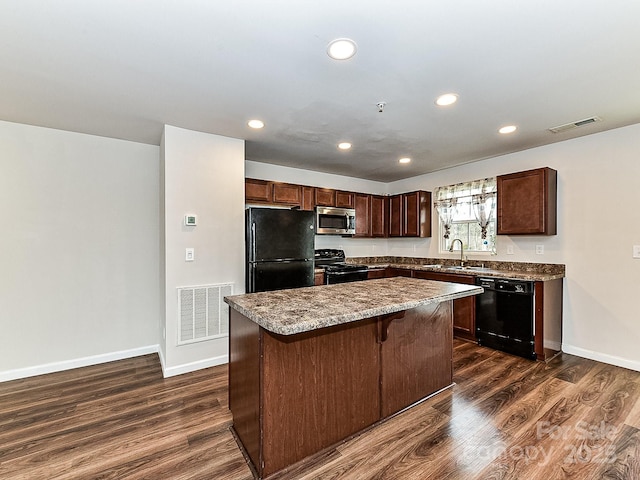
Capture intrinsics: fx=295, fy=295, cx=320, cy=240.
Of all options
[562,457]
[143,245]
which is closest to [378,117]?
[562,457]

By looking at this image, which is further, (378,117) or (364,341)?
(378,117)

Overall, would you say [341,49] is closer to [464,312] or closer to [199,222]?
[199,222]

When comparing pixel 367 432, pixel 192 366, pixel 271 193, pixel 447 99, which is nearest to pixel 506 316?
pixel 367 432

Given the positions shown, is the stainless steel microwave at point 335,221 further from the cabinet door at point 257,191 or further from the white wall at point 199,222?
the white wall at point 199,222

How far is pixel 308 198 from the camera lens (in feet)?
14.7

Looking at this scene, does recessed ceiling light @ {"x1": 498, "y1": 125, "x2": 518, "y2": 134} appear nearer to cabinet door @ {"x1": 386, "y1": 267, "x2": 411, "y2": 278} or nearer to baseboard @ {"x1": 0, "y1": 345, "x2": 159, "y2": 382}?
cabinet door @ {"x1": 386, "y1": 267, "x2": 411, "y2": 278}

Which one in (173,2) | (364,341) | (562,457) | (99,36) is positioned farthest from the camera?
(364,341)

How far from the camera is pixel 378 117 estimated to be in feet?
9.20

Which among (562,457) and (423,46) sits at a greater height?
(423,46)

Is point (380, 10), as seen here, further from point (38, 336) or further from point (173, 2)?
point (38, 336)

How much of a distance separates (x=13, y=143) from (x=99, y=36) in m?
2.19

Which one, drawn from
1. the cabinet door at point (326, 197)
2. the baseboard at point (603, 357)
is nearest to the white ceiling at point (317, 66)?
the cabinet door at point (326, 197)

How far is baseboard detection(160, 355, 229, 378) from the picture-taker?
9.71 ft

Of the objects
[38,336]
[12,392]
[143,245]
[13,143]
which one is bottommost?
[12,392]
